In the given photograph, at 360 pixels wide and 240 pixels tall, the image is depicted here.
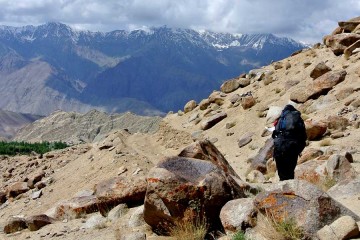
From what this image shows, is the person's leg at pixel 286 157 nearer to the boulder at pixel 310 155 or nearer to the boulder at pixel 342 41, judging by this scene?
the boulder at pixel 310 155

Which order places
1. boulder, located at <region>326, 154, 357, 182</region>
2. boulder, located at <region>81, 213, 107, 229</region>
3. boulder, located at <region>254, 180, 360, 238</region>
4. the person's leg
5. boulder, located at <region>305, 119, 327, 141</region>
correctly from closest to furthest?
boulder, located at <region>254, 180, 360, 238</region> → the person's leg → boulder, located at <region>81, 213, 107, 229</region> → boulder, located at <region>326, 154, 357, 182</region> → boulder, located at <region>305, 119, 327, 141</region>

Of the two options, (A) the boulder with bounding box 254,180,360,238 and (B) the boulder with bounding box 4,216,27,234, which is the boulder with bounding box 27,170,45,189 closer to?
(B) the boulder with bounding box 4,216,27,234

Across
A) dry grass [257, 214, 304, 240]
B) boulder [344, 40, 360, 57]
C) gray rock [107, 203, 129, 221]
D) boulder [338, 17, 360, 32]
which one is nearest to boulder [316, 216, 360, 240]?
dry grass [257, 214, 304, 240]

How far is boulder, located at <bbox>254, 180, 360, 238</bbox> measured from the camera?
10039mm

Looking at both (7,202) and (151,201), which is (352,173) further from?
(7,202)

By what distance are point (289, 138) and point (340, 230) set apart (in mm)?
4823

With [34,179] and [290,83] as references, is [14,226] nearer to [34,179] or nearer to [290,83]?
[34,179]

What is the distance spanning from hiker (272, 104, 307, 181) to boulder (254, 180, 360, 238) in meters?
3.29

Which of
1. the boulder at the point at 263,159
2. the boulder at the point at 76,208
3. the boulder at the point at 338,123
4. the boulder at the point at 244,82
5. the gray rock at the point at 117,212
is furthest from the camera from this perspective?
the boulder at the point at 244,82

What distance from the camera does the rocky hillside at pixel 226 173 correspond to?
35.5 feet

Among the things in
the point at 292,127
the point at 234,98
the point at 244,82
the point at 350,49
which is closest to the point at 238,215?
the point at 292,127

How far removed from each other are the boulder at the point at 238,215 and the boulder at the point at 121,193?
4.81 metres

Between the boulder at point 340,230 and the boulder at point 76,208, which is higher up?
the boulder at point 340,230

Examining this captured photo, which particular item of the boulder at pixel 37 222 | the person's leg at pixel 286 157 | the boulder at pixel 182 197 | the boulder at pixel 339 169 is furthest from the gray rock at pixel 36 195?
the person's leg at pixel 286 157
